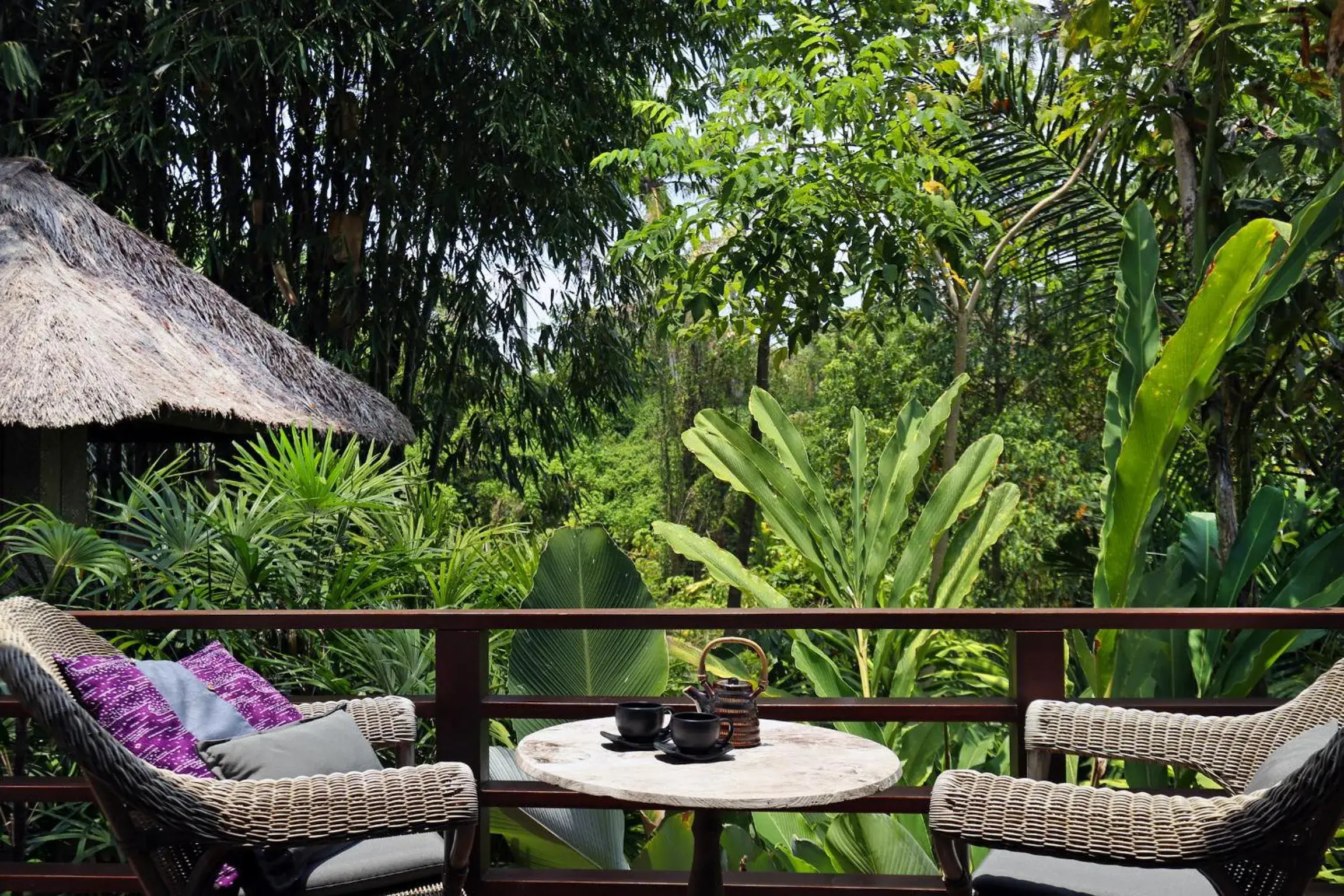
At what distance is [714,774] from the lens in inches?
72.7

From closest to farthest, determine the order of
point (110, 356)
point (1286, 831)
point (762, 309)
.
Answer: point (1286, 831), point (110, 356), point (762, 309)

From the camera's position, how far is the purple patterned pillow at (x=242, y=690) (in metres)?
2.23

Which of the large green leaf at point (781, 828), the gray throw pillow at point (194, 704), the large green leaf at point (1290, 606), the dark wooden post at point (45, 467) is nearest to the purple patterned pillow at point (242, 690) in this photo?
the gray throw pillow at point (194, 704)

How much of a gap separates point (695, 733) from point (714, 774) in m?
0.09

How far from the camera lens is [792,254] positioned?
638 cm

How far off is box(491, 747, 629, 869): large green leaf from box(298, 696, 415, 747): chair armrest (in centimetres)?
64

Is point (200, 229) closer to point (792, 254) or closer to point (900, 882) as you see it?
point (792, 254)

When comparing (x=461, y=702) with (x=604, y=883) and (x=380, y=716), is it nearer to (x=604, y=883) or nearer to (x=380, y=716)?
(x=380, y=716)

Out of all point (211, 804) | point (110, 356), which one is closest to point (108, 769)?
point (211, 804)

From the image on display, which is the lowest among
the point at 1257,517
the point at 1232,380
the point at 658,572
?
the point at 658,572

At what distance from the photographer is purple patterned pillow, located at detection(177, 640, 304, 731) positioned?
2.23m

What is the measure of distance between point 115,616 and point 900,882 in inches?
69.4

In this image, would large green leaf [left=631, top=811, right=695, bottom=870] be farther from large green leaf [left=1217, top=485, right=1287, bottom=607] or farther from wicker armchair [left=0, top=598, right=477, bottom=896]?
large green leaf [left=1217, top=485, right=1287, bottom=607]

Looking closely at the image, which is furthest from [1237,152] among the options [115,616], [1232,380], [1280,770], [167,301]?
[167,301]
